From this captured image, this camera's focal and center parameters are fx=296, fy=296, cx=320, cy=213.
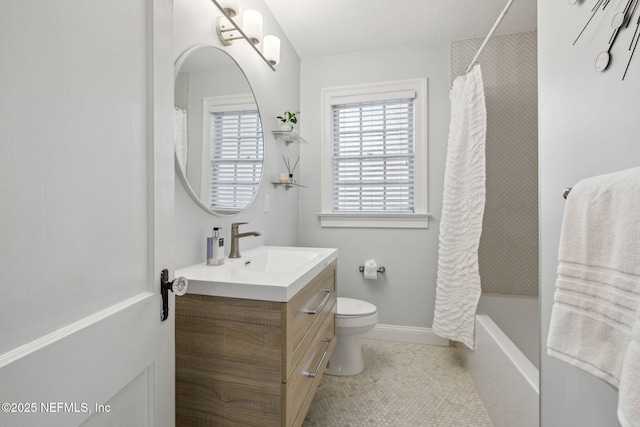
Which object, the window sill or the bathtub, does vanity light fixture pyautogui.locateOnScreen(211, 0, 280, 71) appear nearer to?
the window sill

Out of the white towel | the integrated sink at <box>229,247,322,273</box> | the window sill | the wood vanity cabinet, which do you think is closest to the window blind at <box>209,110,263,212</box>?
the integrated sink at <box>229,247,322,273</box>

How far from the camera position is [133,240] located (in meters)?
0.67

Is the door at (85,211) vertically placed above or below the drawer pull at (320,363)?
above

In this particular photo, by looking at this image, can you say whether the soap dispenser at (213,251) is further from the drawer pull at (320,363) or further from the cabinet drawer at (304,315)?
the drawer pull at (320,363)

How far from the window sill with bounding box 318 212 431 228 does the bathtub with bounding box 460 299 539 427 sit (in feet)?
2.79

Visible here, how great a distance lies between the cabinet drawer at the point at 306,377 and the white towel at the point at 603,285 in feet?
2.61

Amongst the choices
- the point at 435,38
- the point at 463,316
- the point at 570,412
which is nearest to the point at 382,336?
the point at 463,316

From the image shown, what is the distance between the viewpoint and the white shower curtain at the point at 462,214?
2070mm

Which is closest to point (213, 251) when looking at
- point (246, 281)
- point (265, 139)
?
point (246, 281)

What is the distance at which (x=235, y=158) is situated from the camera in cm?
165

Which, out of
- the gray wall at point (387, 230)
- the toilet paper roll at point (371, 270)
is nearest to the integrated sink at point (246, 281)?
the toilet paper roll at point (371, 270)

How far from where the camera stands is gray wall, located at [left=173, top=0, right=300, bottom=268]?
1.28 meters

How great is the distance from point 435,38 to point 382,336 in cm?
258

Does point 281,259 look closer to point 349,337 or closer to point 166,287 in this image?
point 349,337
